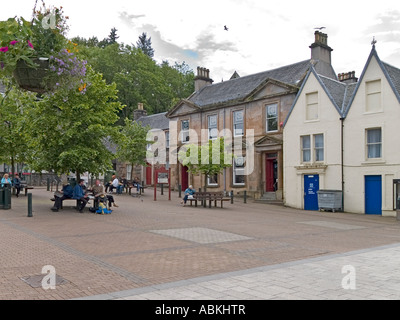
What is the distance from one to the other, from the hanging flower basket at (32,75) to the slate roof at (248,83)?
26.0 m

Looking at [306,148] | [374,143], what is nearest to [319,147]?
[306,148]

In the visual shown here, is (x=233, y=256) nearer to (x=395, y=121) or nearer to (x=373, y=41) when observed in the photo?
(x=395, y=121)

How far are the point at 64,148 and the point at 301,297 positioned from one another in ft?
51.0

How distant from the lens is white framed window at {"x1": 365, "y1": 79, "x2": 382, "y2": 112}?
23584 millimetres

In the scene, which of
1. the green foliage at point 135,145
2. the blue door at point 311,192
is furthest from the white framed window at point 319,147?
the green foliage at point 135,145

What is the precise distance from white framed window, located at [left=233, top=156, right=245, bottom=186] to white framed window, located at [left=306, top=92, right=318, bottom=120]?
718cm

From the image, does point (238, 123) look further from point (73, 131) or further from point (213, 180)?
point (73, 131)

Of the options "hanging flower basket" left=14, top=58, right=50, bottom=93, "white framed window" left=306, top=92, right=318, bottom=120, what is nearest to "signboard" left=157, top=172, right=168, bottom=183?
"white framed window" left=306, top=92, right=318, bottom=120

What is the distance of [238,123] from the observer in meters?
33.0

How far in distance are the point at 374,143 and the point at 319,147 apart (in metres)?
3.57

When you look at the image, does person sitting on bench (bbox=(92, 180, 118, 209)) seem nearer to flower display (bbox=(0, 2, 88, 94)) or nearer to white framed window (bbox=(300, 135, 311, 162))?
white framed window (bbox=(300, 135, 311, 162))

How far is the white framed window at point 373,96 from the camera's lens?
2358cm

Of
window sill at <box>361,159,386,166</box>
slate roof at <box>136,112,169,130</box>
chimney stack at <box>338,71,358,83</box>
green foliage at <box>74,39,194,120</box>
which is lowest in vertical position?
window sill at <box>361,159,386,166</box>

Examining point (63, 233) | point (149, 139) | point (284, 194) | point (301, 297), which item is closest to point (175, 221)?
point (63, 233)
